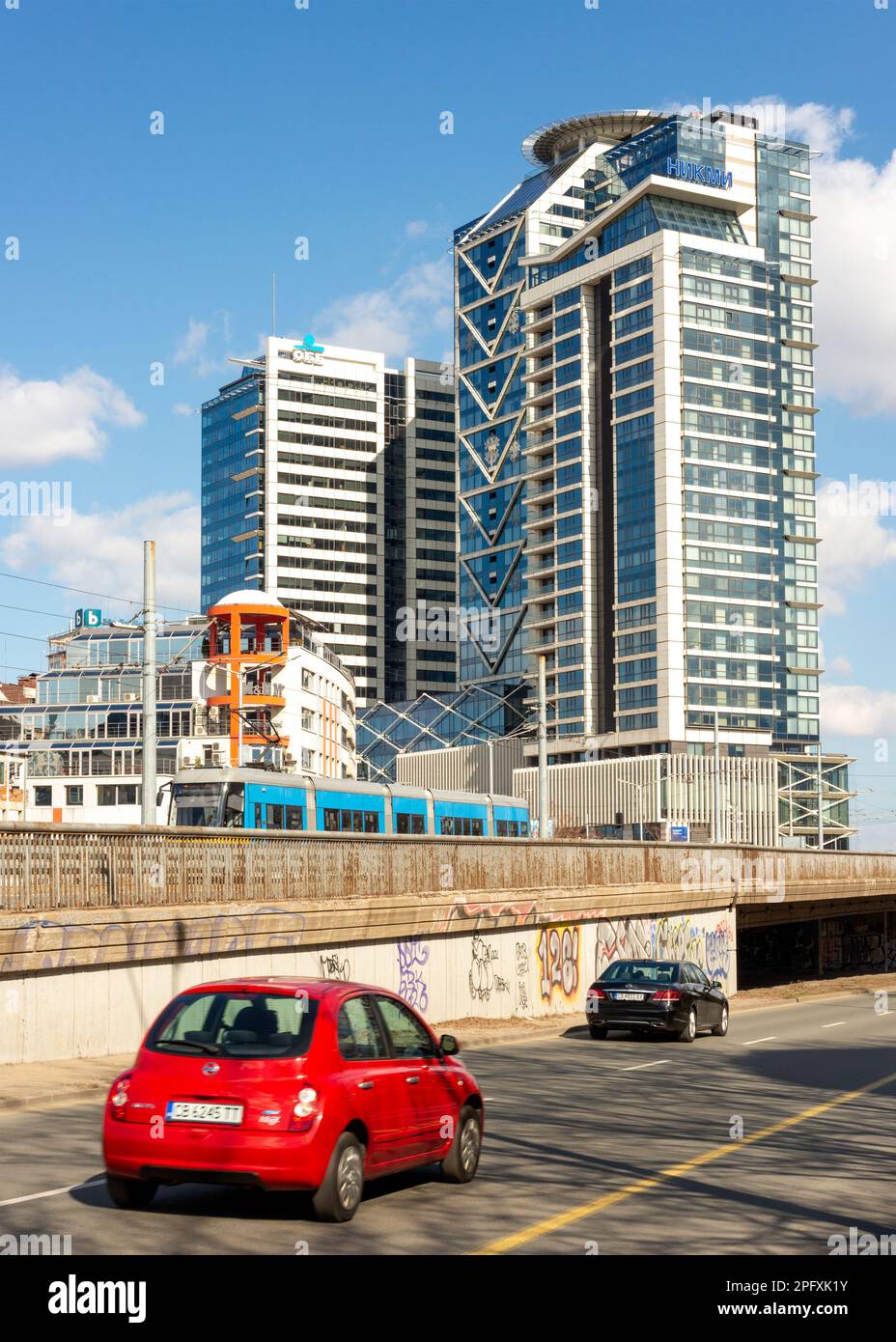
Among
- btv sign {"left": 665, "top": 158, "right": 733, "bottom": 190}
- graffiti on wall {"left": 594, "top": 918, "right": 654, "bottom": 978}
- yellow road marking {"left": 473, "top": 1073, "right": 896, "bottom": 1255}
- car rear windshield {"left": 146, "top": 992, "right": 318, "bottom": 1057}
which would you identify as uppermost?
btv sign {"left": 665, "top": 158, "right": 733, "bottom": 190}

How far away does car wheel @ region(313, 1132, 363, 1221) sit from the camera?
369 inches

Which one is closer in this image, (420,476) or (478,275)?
(478,275)

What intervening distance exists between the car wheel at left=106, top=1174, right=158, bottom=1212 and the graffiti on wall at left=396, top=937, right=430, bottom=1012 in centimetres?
1668

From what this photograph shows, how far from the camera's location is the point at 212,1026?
9.88 meters

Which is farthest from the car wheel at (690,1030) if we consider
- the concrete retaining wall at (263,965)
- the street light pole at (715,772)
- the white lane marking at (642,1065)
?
the street light pole at (715,772)

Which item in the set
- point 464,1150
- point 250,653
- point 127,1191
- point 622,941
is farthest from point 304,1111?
point 250,653

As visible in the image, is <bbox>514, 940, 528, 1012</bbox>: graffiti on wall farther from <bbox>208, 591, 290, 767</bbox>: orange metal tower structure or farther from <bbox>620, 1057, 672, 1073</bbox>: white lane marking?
<bbox>208, 591, 290, 767</bbox>: orange metal tower structure

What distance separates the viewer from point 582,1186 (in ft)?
37.2

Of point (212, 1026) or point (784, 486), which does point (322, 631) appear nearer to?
point (784, 486)

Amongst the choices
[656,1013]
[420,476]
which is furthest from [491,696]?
[656,1013]

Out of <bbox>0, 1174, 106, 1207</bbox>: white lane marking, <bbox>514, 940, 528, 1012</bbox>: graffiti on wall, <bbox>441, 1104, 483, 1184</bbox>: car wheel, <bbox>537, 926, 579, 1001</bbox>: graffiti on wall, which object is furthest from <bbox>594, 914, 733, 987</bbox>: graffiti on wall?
<bbox>0, 1174, 106, 1207</bbox>: white lane marking

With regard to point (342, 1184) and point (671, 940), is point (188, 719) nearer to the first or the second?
point (671, 940)

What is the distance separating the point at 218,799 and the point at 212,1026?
2680cm

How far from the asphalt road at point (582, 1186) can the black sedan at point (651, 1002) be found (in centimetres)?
675
